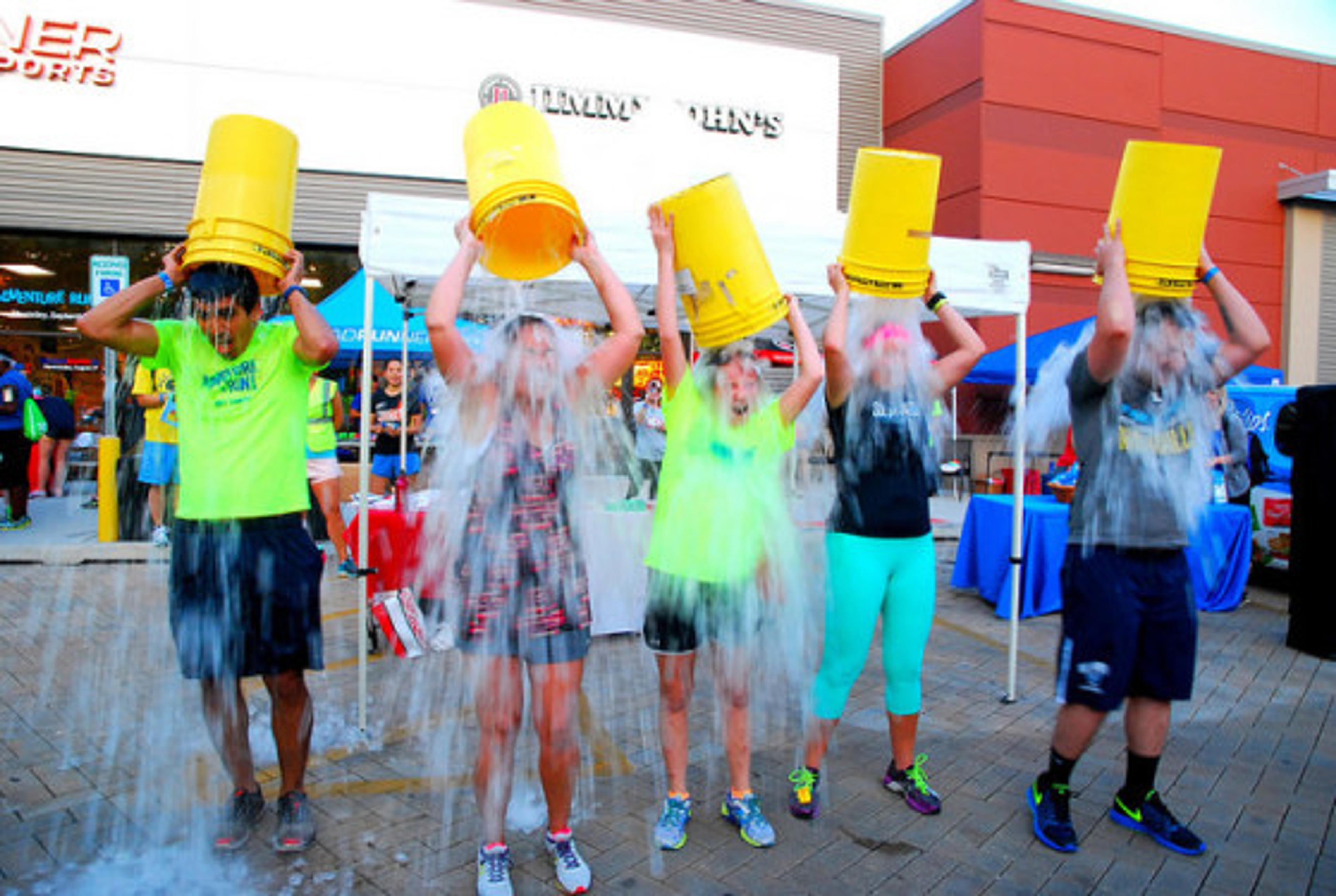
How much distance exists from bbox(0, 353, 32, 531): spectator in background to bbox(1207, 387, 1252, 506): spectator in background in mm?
11735

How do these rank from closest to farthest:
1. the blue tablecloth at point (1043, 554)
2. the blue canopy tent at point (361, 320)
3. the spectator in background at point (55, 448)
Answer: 1. the blue tablecloth at point (1043, 554)
2. the blue canopy tent at point (361, 320)
3. the spectator in background at point (55, 448)

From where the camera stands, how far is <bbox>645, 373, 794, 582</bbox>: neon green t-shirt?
290 cm

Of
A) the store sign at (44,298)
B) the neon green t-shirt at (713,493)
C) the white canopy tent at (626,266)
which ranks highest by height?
the store sign at (44,298)

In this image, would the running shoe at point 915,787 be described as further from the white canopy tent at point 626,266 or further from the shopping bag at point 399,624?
the shopping bag at point 399,624

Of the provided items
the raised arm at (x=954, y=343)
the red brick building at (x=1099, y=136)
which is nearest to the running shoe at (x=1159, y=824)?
the raised arm at (x=954, y=343)

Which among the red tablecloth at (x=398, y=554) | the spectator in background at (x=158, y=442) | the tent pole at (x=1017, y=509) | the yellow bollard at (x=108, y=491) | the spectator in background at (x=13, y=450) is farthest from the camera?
the spectator in background at (x=13, y=450)

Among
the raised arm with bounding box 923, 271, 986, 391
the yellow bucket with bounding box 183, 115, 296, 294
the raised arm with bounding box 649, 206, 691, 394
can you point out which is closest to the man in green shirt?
the yellow bucket with bounding box 183, 115, 296, 294

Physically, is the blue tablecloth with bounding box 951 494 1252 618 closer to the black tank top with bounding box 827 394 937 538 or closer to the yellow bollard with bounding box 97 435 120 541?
the black tank top with bounding box 827 394 937 538

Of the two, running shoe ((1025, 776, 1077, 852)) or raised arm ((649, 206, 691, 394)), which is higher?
raised arm ((649, 206, 691, 394))

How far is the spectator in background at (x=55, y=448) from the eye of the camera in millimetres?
11016

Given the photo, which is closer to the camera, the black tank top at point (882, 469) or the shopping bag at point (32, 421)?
the black tank top at point (882, 469)

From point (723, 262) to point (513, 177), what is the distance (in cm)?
74

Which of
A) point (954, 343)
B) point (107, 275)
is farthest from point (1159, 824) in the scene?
point (107, 275)

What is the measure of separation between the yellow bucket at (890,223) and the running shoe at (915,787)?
1881 millimetres
